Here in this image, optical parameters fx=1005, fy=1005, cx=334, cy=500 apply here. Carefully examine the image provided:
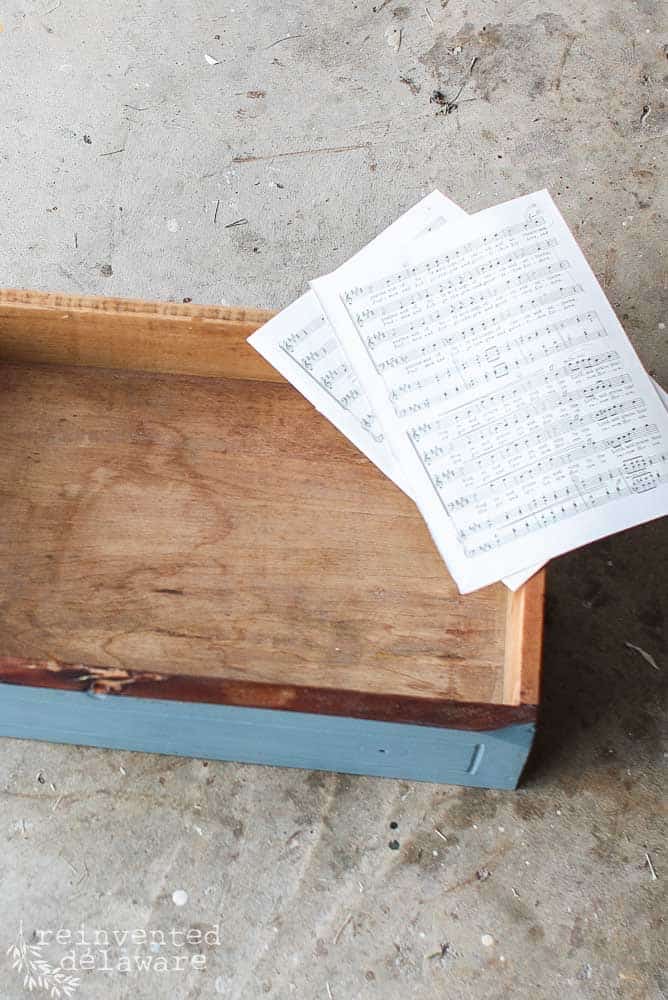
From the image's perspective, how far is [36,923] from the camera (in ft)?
3.64

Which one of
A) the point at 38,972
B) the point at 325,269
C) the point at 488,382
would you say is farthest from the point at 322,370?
the point at 38,972

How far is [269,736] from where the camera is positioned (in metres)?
1.03

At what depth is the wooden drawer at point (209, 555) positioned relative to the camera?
106 cm

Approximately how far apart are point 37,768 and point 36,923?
0.56 ft

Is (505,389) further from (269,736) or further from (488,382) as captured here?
(269,736)

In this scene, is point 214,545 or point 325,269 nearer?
point 214,545

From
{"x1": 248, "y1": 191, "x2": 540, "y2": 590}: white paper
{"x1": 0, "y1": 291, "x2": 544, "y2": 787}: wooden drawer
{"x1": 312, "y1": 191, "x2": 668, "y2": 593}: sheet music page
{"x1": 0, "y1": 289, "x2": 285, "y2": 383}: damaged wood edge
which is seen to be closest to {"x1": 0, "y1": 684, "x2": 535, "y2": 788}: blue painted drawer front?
{"x1": 0, "y1": 291, "x2": 544, "y2": 787}: wooden drawer

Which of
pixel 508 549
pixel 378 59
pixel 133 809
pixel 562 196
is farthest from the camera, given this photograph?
pixel 378 59

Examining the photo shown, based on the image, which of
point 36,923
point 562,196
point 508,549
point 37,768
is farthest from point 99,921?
point 562,196

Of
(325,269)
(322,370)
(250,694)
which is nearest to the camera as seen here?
(250,694)

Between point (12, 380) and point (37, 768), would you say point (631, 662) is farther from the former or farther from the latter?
point (12, 380)

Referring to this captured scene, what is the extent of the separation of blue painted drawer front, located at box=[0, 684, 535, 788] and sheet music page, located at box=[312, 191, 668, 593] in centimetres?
17

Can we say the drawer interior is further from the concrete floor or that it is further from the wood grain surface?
the concrete floor

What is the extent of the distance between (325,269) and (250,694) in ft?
2.65
